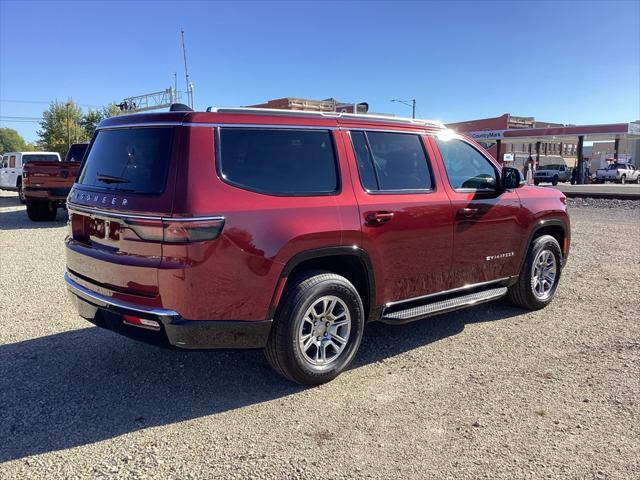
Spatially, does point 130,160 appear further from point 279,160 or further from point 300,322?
point 300,322

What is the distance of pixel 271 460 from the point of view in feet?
9.87

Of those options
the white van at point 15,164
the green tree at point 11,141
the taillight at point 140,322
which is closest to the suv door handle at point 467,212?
the taillight at point 140,322

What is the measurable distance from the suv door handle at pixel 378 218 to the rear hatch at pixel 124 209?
4.98 feet

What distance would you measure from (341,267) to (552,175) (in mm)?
40692

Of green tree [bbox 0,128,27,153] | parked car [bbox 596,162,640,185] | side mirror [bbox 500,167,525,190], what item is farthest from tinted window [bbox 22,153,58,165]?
green tree [bbox 0,128,27,153]

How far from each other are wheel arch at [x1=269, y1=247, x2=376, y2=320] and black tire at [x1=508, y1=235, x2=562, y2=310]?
2194mm

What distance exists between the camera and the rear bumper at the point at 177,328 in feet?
11.0

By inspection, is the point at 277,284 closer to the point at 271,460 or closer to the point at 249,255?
the point at 249,255

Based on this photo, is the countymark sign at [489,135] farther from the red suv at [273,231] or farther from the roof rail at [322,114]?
the red suv at [273,231]

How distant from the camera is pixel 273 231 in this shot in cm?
354

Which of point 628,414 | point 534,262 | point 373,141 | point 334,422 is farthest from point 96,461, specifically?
point 534,262

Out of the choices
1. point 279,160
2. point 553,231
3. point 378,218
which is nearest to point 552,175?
point 553,231

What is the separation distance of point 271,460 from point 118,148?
2.41 m

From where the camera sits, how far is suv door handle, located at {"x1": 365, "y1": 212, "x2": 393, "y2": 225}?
13.4 ft
